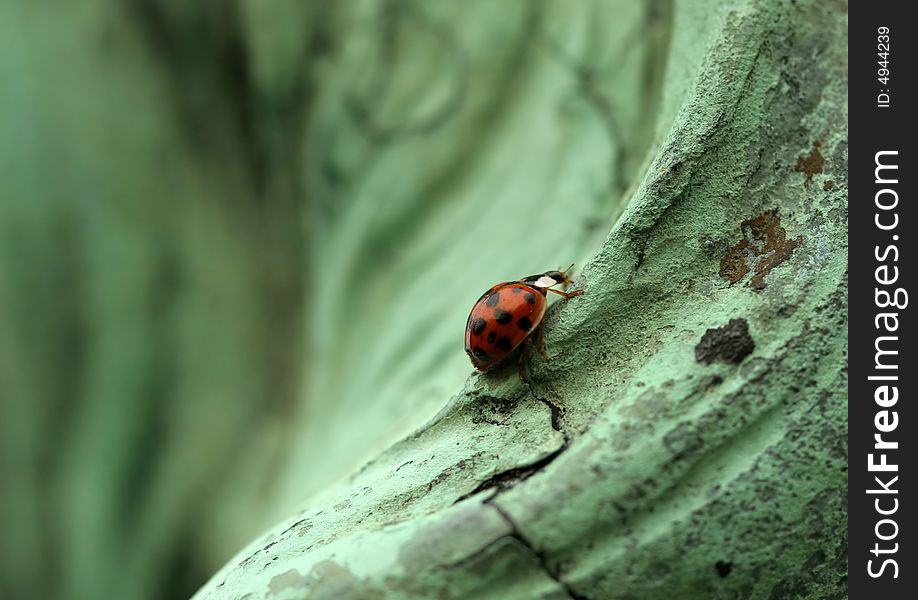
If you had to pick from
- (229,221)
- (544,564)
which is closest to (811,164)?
(544,564)

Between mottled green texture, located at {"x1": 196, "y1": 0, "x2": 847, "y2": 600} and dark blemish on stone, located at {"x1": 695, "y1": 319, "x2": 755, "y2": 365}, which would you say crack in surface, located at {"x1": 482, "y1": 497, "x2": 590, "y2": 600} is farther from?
dark blemish on stone, located at {"x1": 695, "y1": 319, "x2": 755, "y2": 365}

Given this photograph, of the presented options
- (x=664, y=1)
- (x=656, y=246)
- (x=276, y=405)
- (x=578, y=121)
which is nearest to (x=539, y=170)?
(x=578, y=121)

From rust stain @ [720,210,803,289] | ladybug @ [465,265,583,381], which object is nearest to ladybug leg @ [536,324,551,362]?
ladybug @ [465,265,583,381]

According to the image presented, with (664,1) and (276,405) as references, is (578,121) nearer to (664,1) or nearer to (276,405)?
(664,1)

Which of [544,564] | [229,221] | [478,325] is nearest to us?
[544,564]

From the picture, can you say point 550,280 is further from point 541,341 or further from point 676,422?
point 676,422

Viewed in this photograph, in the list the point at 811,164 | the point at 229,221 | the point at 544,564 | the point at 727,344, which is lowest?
the point at 544,564

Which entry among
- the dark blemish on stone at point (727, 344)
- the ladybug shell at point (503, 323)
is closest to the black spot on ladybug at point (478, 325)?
the ladybug shell at point (503, 323)

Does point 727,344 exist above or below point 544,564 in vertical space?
above
